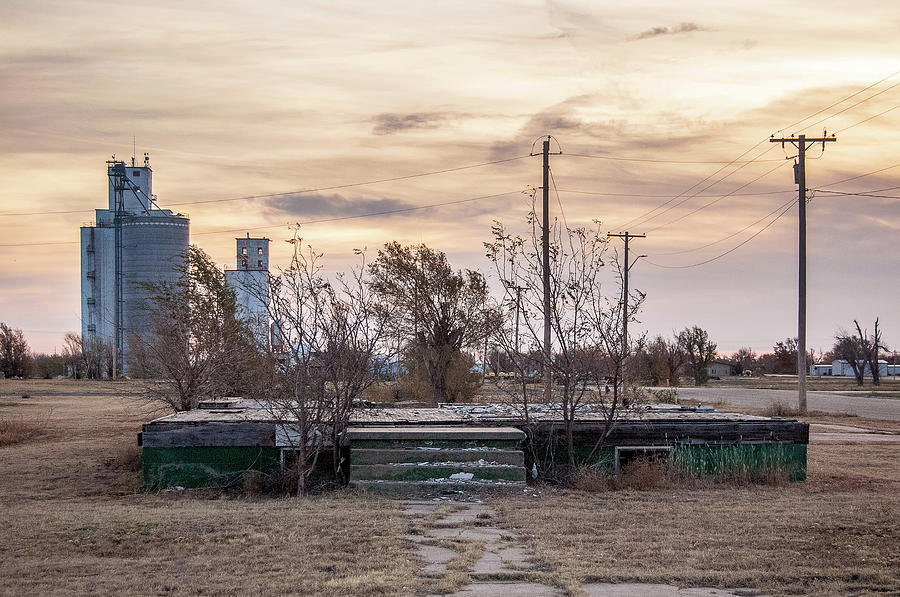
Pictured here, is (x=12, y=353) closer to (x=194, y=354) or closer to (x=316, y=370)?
(x=194, y=354)

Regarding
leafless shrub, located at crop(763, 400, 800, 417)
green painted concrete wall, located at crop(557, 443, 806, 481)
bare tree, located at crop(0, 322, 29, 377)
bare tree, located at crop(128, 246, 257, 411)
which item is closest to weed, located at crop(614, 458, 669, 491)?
green painted concrete wall, located at crop(557, 443, 806, 481)

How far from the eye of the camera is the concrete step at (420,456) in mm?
11750

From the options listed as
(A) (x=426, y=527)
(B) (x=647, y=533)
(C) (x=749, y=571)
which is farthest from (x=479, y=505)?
(C) (x=749, y=571)

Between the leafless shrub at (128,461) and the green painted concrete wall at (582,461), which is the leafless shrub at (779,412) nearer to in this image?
the green painted concrete wall at (582,461)

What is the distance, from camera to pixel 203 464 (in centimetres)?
1227

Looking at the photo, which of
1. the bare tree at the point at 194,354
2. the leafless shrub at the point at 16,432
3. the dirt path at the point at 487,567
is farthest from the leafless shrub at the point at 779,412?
the dirt path at the point at 487,567

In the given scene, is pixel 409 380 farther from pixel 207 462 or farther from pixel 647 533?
pixel 647 533

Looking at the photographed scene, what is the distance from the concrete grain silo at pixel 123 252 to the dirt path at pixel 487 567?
51.5 m

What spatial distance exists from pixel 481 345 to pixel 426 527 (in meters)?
19.4

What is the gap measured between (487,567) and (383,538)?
4.63ft

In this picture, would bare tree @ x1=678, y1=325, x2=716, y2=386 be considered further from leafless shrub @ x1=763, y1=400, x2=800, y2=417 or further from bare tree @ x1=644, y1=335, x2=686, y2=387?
leafless shrub @ x1=763, y1=400, x2=800, y2=417

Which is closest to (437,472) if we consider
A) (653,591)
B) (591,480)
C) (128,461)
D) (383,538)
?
(591,480)

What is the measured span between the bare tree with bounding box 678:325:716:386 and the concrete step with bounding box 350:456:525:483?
57.3m

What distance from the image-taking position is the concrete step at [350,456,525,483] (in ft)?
38.0
